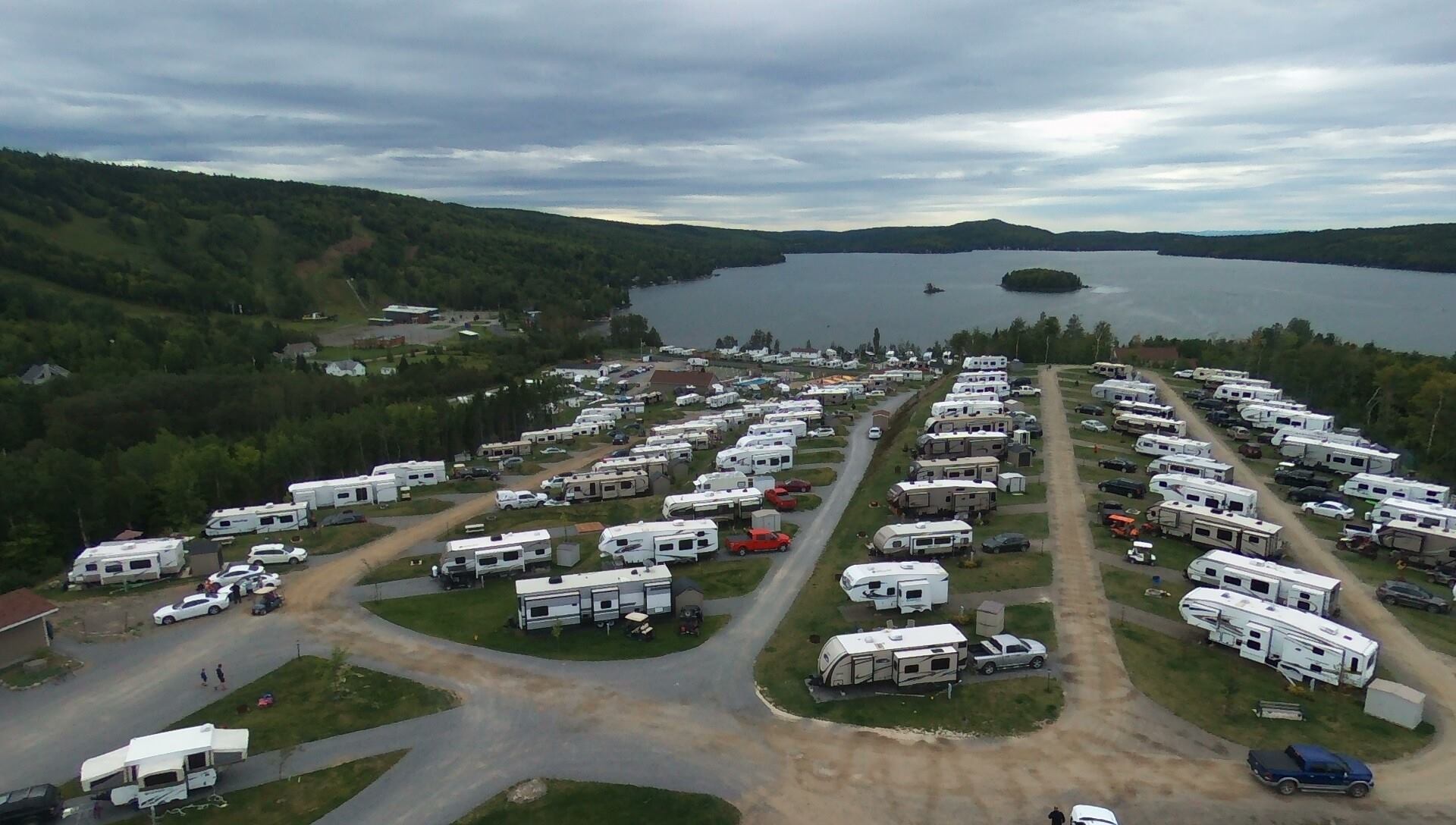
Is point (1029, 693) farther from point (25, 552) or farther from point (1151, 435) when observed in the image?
point (25, 552)

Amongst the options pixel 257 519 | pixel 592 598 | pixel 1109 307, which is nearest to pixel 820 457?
pixel 592 598

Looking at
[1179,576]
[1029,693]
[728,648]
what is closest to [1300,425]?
[1179,576]

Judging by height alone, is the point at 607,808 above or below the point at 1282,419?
below

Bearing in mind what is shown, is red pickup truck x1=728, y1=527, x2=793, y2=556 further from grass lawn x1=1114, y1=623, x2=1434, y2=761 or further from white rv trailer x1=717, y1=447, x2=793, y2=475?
grass lawn x1=1114, y1=623, x2=1434, y2=761

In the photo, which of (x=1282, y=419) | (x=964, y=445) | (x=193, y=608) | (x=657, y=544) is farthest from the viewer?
(x=1282, y=419)

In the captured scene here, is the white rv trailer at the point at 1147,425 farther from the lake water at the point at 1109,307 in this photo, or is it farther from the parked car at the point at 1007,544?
the lake water at the point at 1109,307

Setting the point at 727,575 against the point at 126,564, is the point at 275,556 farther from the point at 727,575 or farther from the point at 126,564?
the point at 727,575
